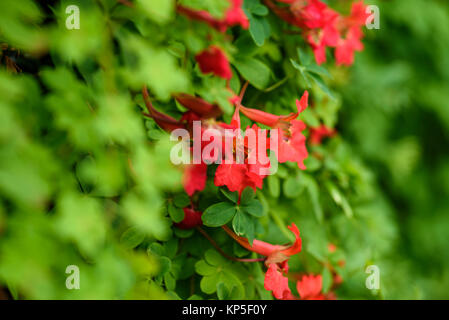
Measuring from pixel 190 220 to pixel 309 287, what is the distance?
16.2 inches

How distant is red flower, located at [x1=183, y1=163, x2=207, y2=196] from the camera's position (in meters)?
0.89

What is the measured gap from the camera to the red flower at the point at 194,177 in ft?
2.93

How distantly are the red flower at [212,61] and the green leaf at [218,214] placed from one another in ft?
1.01

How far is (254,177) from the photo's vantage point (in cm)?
90

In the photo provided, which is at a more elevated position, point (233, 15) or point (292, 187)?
point (233, 15)

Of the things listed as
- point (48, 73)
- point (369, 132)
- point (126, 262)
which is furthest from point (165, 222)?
point (369, 132)

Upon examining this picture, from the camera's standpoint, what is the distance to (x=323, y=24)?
3.76 feet

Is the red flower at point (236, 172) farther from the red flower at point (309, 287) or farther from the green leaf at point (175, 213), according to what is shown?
the red flower at point (309, 287)

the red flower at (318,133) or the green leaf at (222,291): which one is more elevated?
the red flower at (318,133)

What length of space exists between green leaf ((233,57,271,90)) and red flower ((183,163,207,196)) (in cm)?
31

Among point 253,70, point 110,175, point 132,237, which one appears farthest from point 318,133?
point 110,175

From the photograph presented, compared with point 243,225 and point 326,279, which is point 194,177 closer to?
point 243,225

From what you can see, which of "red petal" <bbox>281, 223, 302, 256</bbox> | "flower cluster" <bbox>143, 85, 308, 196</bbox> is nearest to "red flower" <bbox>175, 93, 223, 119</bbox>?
"flower cluster" <bbox>143, 85, 308, 196</bbox>

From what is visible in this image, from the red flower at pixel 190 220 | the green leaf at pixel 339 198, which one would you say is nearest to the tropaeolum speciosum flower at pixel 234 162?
the red flower at pixel 190 220
